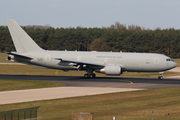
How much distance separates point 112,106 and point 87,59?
922 inches

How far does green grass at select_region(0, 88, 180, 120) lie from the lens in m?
16.5

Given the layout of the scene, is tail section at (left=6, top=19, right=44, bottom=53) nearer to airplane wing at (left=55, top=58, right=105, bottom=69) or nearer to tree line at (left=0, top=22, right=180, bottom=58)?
airplane wing at (left=55, top=58, right=105, bottom=69)

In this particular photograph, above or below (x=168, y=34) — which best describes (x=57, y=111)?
below

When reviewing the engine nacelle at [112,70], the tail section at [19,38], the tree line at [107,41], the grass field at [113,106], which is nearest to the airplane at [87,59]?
the tail section at [19,38]

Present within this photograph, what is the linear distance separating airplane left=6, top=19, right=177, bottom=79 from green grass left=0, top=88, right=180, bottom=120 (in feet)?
55.9

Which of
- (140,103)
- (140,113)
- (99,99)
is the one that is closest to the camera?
(140,113)

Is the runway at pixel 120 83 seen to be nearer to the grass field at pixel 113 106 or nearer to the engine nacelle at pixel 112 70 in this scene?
the engine nacelle at pixel 112 70

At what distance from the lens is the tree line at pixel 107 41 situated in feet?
414

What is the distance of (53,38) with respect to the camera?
465 feet

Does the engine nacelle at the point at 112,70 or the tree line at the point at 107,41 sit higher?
the tree line at the point at 107,41

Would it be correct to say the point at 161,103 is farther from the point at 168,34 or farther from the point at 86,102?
the point at 168,34

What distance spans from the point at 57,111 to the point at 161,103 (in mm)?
9060

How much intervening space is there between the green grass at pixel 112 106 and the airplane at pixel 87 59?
17046 millimetres

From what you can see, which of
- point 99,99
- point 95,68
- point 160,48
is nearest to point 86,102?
point 99,99
